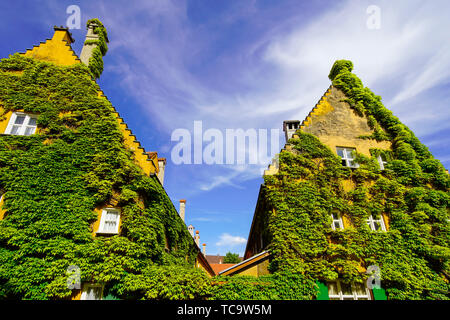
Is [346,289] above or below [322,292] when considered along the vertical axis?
above

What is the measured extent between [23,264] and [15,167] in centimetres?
429

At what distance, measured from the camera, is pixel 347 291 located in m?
10.1

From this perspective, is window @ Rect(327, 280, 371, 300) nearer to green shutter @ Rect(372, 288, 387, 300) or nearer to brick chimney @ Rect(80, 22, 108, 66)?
green shutter @ Rect(372, 288, 387, 300)

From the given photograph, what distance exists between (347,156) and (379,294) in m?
7.26

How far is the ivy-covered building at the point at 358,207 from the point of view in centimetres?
1007

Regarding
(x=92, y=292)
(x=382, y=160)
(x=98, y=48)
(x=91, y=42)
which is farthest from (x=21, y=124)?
(x=382, y=160)

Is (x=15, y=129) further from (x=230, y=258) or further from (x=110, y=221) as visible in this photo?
(x=230, y=258)

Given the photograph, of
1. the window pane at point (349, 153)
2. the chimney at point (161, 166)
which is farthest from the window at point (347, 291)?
the chimney at point (161, 166)

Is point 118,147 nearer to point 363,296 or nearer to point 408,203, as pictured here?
point 363,296

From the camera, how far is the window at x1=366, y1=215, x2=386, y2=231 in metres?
11.5

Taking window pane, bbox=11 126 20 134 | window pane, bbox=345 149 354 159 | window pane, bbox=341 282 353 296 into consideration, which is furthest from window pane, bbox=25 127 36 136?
window pane, bbox=345 149 354 159

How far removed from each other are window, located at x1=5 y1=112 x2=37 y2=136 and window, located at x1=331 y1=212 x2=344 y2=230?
52.8ft

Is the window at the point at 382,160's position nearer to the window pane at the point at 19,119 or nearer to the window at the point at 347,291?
the window at the point at 347,291

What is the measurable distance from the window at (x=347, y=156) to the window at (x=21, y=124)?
1710cm
